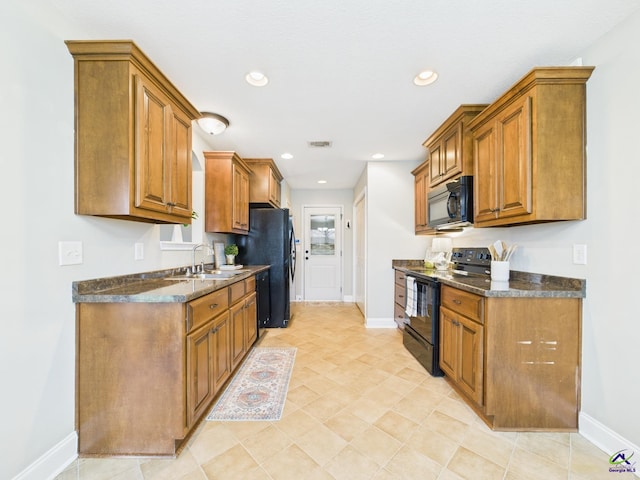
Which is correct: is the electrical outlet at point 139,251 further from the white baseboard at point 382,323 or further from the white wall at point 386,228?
the white baseboard at point 382,323

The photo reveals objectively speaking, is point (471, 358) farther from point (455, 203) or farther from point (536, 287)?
Result: point (455, 203)

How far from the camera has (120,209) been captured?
1498mm

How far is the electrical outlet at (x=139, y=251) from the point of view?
1974 millimetres

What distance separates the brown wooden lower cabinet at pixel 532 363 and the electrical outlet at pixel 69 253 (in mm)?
2487

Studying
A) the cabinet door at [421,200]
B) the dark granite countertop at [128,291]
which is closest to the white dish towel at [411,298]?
the cabinet door at [421,200]

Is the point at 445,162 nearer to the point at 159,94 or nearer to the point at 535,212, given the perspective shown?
the point at 535,212

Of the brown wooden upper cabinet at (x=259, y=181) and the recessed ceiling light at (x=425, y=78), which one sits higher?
the recessed ceiling light at (x=425, y=78)

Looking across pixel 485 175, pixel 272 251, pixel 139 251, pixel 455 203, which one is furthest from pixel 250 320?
pixel 485 175

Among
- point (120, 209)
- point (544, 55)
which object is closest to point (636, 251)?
point (544, 55)

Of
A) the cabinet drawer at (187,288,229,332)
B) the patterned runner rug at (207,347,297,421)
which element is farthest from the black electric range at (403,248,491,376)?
the cabinet drawer at (187,288,229,332)

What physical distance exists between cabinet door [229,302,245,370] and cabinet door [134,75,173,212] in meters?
1.08

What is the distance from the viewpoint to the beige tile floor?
54.3 inches

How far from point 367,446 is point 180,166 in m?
2.26

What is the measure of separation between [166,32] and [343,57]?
41.5 inches
